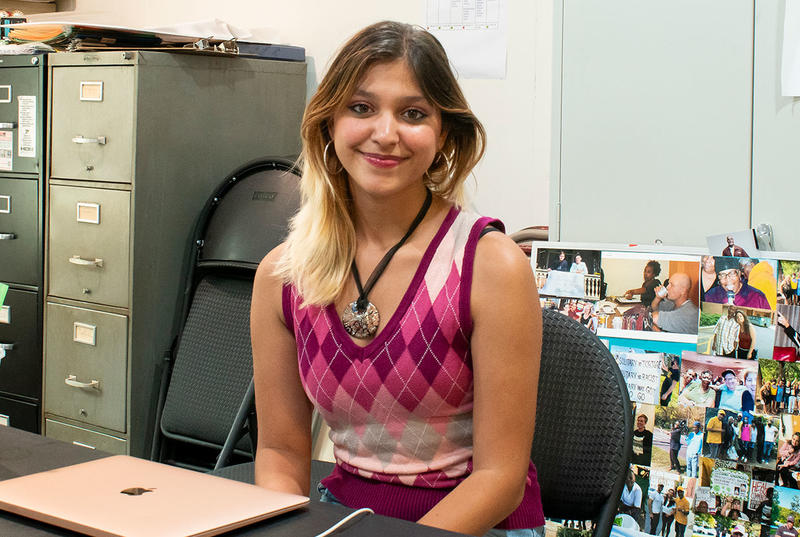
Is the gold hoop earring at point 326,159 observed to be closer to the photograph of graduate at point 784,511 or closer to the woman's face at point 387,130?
the woman's face at point 387,130

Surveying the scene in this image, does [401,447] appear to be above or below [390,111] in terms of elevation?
below

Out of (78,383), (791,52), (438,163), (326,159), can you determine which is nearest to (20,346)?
(78,383)

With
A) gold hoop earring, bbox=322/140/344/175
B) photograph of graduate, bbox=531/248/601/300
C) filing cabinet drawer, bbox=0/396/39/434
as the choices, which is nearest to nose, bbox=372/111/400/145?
gold hoop earring, bbox=322/140/344/175

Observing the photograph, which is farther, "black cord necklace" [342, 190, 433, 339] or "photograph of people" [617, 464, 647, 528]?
"photograph of people" [617, 464, 647, 528]

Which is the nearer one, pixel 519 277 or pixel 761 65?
pixel 519 277

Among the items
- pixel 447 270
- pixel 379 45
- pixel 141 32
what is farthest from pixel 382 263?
pixel 141 32

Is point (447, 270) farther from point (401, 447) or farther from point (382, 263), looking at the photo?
point (401, 447)

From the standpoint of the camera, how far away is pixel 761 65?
172cm

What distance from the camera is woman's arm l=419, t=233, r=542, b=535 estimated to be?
1.28 meters

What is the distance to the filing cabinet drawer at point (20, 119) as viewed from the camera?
284cm

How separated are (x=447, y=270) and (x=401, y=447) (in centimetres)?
28

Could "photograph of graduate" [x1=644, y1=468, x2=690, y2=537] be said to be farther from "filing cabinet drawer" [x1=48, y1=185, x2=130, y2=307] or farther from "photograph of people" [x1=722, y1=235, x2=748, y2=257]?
"filing cabinet drawer" [x1=48, y1=185, x2=130, y2=307]

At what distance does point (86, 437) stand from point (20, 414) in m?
0.33

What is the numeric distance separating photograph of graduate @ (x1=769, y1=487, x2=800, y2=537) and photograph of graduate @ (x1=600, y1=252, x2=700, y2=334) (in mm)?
342
